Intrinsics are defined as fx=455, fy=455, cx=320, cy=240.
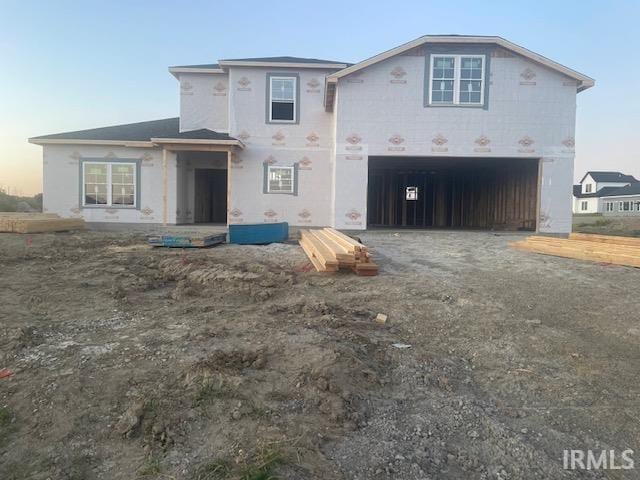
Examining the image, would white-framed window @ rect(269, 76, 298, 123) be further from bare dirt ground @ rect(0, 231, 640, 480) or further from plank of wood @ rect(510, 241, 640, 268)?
bare dirt ground @ rect(0, 231, 640, 480)

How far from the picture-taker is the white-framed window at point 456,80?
15.0 metres

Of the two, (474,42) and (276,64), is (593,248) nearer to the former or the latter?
(474,42)

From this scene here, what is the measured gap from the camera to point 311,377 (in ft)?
12.7

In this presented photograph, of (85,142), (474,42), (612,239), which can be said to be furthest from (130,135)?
(612,239)

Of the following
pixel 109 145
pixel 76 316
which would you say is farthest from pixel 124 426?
pixel 109 145

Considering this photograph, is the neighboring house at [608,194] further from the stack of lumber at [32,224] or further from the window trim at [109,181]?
the stack of lumber at [32,224]

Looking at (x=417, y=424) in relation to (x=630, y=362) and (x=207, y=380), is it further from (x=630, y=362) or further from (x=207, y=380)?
(x=630, y=362)

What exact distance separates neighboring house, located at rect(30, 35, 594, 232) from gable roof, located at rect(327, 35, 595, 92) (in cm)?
4

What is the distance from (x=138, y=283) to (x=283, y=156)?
10581mm

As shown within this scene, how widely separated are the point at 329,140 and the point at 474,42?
5.87 meters

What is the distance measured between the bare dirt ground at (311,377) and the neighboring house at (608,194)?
200 ft

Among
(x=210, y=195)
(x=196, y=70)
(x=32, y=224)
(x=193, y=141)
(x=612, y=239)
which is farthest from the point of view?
(x=210, y=195)

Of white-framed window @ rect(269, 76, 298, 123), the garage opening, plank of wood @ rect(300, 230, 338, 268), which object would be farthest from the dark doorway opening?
plank of wood @ rect(300, 230, 338, 268)

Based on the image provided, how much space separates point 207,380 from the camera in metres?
3.73
